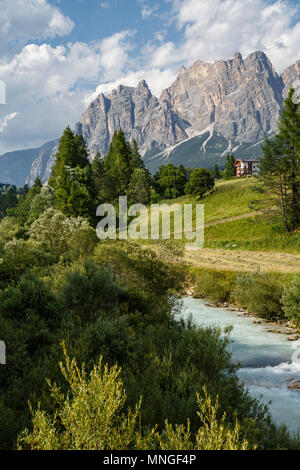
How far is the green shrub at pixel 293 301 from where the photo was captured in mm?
21984

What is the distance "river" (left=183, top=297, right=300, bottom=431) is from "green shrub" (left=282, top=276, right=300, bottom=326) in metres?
1.72

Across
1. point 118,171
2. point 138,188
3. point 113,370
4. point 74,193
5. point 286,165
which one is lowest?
point 113,370

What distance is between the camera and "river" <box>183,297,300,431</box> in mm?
12625

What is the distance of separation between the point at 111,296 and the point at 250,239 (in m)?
41.6

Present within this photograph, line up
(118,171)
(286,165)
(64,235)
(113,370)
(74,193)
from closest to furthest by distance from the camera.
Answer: (113,370) → (64,235) → (286,165) → (74,193) → (118,171)

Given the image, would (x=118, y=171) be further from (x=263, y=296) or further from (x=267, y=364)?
(x=267, y=364)

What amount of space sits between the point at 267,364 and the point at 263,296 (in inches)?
354

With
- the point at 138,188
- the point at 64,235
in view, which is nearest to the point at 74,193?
the point at 64,235

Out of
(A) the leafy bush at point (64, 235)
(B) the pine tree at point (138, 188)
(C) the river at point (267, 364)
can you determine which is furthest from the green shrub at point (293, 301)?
(B) the pine tree at point (138, 188)

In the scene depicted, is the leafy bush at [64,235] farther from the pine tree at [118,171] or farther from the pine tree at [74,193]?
the pine tree at [118,171]

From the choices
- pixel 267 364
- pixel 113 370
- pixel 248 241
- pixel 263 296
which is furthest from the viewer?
pixel 248 241

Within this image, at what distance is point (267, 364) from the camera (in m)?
17.2

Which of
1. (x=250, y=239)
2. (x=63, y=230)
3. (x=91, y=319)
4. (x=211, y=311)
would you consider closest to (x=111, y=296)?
(x=91, y=319)

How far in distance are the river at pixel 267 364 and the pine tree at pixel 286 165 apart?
27.7 m
